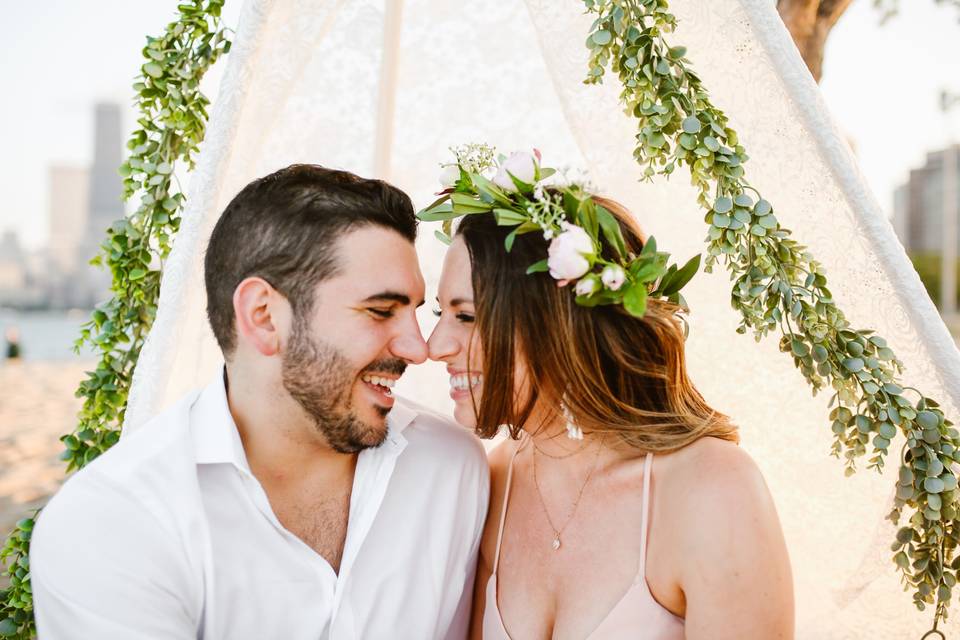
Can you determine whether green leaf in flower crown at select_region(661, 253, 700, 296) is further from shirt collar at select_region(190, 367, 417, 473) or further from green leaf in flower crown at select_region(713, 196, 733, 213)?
shirt collar at select_region(190, 367, 417, 473)

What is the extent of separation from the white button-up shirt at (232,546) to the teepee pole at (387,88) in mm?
967

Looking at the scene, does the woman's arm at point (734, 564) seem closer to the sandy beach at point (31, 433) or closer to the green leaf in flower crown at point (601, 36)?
the green leaf in flower crown at point (601, 36)

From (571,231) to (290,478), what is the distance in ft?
3.44

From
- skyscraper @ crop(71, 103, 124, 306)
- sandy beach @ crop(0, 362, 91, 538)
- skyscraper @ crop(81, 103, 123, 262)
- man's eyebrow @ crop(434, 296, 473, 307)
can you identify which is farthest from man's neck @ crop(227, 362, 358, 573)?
skyscraper @ crop(81, 103, 123, 262)

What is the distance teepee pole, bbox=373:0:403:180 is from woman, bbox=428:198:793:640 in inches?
30.0

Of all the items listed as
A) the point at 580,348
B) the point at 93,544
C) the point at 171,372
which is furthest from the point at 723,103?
the point at 93,544

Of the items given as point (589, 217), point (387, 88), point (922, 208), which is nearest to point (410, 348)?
point (589, 217)

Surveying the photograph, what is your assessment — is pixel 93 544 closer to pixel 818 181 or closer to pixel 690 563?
pixel 690 563

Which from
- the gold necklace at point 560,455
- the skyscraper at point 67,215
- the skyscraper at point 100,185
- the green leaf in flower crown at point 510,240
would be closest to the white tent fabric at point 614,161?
the gold necklace at point 560,455

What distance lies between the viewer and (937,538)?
6.05ft

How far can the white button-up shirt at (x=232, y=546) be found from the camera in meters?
1.70

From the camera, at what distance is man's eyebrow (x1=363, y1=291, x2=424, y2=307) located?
203 cm

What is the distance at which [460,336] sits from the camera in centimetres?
212

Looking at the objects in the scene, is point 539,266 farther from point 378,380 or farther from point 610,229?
point 378,380
